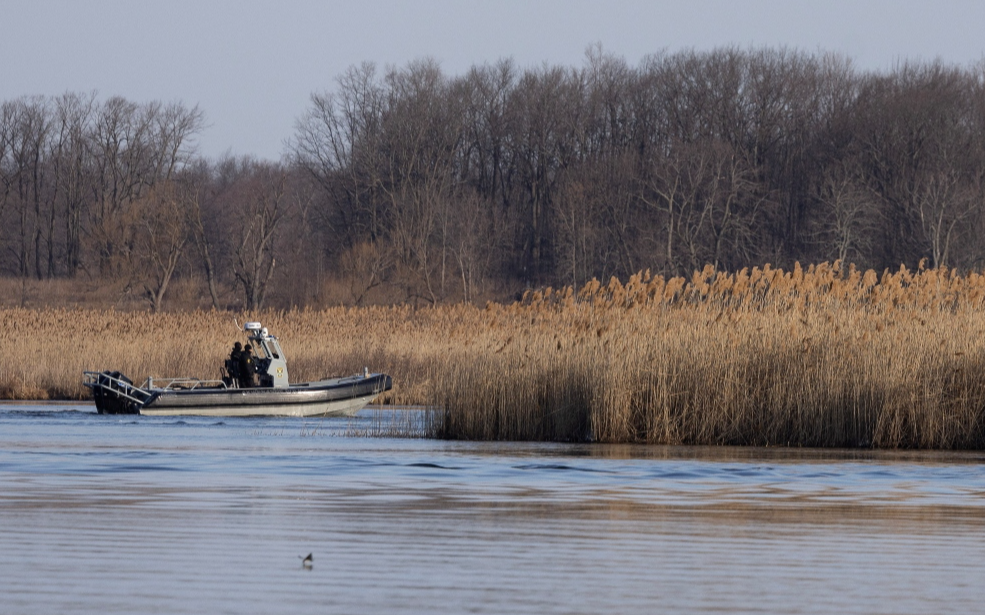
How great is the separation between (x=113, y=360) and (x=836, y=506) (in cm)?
2291

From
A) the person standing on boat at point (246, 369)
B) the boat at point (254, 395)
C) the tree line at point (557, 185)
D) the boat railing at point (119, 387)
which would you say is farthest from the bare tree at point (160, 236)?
the boat railing at point (119, 387)

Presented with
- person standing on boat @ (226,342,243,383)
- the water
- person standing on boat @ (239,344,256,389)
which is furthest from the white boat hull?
the water

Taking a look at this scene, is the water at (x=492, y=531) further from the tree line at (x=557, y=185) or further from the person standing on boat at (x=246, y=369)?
the tree line at (x=557, y=185)

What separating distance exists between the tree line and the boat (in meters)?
33.5

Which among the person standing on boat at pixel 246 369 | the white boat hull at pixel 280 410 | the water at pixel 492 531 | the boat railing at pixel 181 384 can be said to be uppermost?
the person standing on boat at pixel 246 369

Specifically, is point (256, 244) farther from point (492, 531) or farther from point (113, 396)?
point (492, 531)

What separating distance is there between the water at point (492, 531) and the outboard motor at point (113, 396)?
356 inches

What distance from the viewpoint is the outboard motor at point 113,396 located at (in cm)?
2448

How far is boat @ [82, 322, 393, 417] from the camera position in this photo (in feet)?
80.7

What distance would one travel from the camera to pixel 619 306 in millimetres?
18328

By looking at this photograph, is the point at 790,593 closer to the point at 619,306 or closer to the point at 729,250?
the point at 619,306

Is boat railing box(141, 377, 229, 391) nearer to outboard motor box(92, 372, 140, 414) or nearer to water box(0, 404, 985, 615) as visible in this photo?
outboard motor box(92, 372, 140, 414)

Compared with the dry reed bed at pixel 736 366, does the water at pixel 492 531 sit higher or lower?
lower

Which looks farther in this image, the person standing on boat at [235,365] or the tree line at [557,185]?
the tree line at [557,185]
